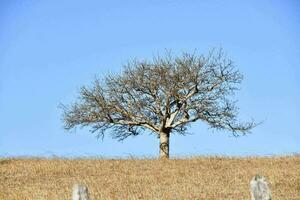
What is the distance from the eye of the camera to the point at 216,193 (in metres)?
15.2

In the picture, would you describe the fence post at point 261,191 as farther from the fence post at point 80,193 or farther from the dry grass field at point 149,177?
the dry grass field at point 149,177

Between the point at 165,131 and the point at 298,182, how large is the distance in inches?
726

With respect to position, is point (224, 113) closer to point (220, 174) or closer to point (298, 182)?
point (220, 174)

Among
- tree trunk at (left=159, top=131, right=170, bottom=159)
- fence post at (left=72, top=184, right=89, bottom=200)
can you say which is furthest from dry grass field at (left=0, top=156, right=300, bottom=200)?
fence post at (left=72, top=184, right=89, bottom=200)

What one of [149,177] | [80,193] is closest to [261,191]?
[80,193]

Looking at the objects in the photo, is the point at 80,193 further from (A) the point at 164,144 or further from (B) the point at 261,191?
(A) the point at 164,144

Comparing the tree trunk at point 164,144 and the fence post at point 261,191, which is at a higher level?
the tree trunk at point 164,144

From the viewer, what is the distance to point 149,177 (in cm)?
1945

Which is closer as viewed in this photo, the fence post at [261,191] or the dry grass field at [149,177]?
the fence post at [261,191]

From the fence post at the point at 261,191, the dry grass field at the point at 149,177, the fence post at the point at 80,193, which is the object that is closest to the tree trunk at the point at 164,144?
the dry grass field at the point at 149,177

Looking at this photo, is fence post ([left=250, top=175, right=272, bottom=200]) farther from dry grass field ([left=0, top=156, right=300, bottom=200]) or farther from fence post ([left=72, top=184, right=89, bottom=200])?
dry grass field ([left=0, top=156, right=300, bottom=200])

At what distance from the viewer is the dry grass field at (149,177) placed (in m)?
15.4

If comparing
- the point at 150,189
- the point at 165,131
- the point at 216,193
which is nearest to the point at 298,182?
the point at 216,193

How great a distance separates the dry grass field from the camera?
50.6 ft
